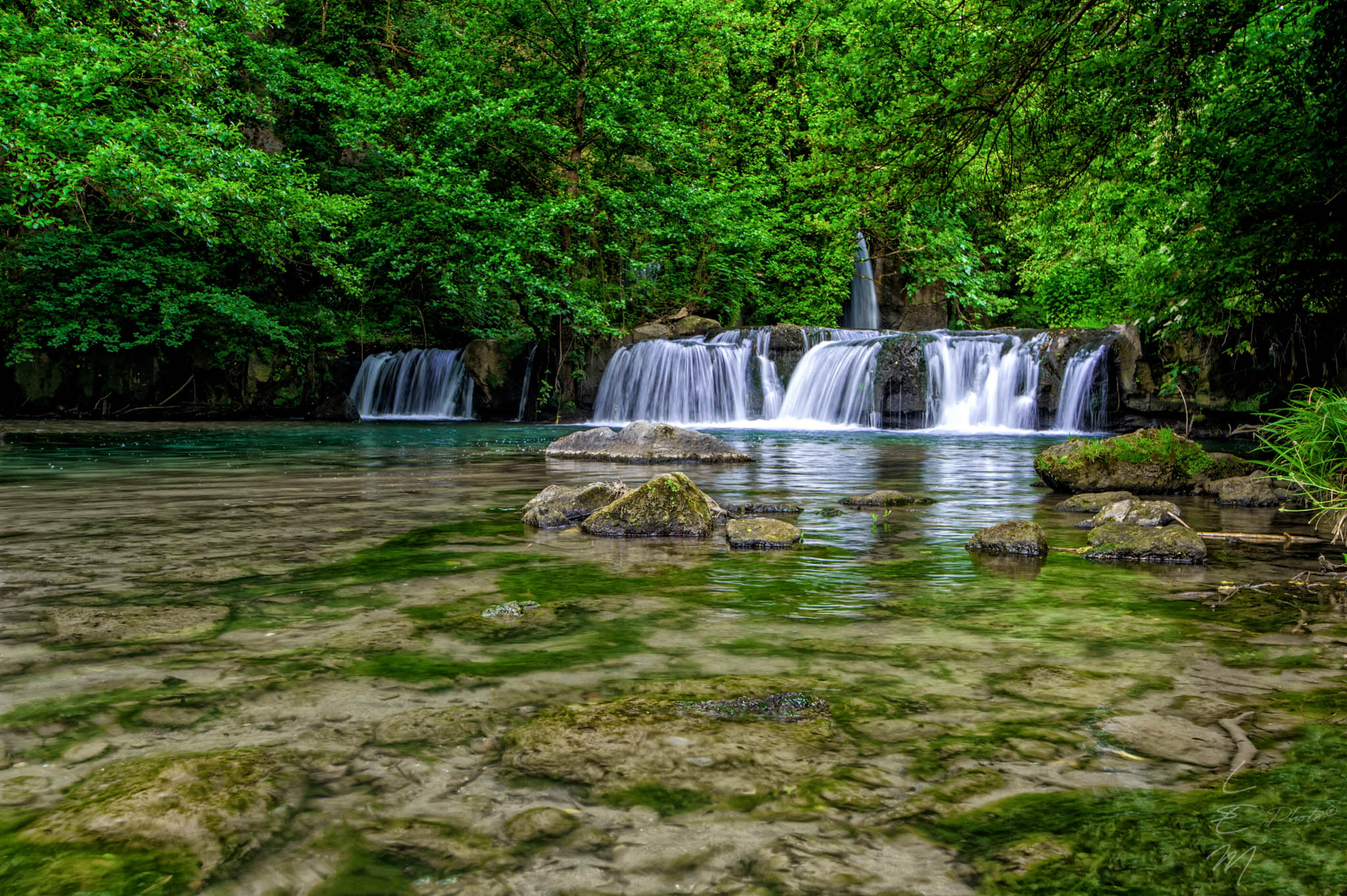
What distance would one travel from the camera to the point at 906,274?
3328 cm

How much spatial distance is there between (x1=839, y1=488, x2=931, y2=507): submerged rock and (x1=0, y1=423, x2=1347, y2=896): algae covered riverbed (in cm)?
185

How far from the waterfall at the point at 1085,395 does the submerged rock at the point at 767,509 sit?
15.6m

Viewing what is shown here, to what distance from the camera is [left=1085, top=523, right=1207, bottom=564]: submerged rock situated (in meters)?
5.20

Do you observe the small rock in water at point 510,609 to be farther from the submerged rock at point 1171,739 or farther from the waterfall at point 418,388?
the waterfall at point 418,388

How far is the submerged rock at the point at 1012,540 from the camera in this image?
544 centimetres

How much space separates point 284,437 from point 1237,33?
15.7 metres

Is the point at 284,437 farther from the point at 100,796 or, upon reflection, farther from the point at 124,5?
the point at 100,796

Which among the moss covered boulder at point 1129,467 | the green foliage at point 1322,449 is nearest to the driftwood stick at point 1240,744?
the green foliage at point 1322,449

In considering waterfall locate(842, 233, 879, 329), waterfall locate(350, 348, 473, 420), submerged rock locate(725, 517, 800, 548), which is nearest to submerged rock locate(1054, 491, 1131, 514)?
submerged rock locate(725, 517, 800, 548)

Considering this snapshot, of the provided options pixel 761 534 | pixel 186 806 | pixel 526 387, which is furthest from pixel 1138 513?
pixel 526 387

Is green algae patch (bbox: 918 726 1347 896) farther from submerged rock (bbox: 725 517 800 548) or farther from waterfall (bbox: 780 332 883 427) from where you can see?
waterfall (bbox: 780 332 883 427)

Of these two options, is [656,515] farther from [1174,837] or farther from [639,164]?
[639,164]

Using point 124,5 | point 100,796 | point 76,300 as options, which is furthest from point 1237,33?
point 76,300

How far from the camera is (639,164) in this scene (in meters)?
22.9
